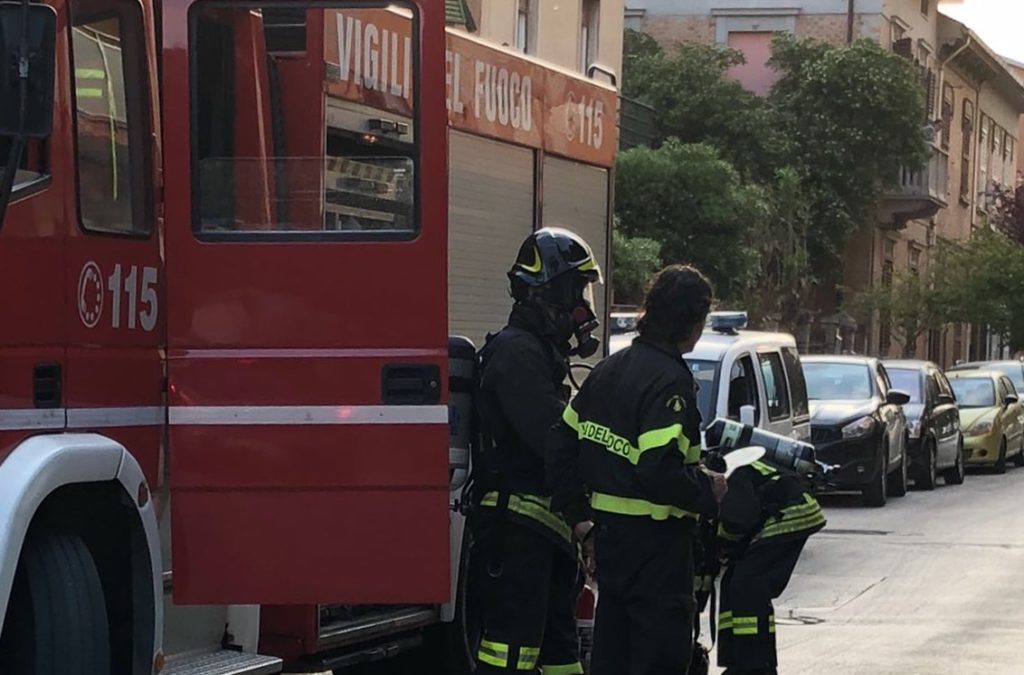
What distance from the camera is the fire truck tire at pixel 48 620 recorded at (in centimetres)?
489

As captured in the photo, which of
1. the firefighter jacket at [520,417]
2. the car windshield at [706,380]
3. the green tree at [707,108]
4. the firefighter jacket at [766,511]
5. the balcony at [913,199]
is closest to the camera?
the firefighter jacket at [520,417]

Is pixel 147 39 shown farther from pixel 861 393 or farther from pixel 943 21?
pixel 943 21

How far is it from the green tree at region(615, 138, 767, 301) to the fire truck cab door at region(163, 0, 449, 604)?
2404cm

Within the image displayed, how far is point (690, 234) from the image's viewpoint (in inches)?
1170

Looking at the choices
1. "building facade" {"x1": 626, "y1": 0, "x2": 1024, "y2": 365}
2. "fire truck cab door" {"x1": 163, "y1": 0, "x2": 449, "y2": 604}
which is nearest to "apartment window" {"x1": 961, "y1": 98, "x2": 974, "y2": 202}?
"building facade" {"x1": 626, "y1": 0, "x2": 1024, "y2": 365}

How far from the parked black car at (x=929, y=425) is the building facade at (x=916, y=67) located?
597 inches

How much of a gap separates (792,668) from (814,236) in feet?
91.2

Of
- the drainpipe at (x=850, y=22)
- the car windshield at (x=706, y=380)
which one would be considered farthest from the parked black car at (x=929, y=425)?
the drainpipe at (x=850, y=22)

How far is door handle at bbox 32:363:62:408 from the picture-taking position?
4.93m

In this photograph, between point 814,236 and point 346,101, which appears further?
point 814,236

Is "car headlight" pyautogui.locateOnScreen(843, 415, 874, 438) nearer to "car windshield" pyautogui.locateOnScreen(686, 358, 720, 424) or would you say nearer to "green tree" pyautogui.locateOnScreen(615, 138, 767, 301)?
"car windshield" pyautogui.locateOnScreen(686, 358, 720, 424)

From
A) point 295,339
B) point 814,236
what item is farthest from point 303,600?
point 814,236

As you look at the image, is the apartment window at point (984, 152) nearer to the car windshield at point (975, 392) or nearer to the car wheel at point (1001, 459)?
the car windshield at point (975, 392)

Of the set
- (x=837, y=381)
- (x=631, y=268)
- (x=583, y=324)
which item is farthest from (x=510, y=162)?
(x=631, y=268)
